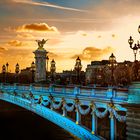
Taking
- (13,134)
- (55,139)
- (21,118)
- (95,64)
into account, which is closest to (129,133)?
(55,139)

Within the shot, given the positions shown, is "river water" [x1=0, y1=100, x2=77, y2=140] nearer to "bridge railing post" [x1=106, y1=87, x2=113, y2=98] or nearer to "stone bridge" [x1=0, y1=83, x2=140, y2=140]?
"stone bridge" [x1=0, y1=83, x2=140, y2=140]

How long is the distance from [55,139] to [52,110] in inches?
557

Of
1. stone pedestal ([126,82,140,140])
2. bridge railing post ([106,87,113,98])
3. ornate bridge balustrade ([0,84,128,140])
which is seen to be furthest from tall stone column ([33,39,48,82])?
stone pedestal ([126,82,140,140])

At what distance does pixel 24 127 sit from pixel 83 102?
1235 inches

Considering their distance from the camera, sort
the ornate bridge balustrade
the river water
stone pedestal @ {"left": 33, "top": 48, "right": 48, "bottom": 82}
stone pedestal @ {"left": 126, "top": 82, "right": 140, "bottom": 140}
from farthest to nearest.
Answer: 1. stone pedestal @ {"left": 33, "top": 48, "right": 48, "bottom": 82}
2. the river water
3. the ornate bridge balustrade
4. stone pedestal @ {"left": 126, "top": 82, "right": 140, "bottom": 140}

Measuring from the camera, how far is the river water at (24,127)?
55841 millimetres

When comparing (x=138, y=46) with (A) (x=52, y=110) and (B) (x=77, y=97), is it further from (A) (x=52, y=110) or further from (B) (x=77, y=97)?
(A) (x=52, y=110)

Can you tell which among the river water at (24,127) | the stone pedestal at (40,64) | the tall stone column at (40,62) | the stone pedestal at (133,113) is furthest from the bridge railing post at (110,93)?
the stone pedestal at (40,64)

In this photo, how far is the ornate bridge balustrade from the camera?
93.8ft

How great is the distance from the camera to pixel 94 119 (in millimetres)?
31266

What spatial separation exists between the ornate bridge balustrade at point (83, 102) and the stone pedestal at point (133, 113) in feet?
3.96

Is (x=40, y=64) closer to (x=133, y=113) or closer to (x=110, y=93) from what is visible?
(x=110, y=93)

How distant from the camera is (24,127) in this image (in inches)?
2514

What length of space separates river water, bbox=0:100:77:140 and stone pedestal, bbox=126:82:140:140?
24.8m
